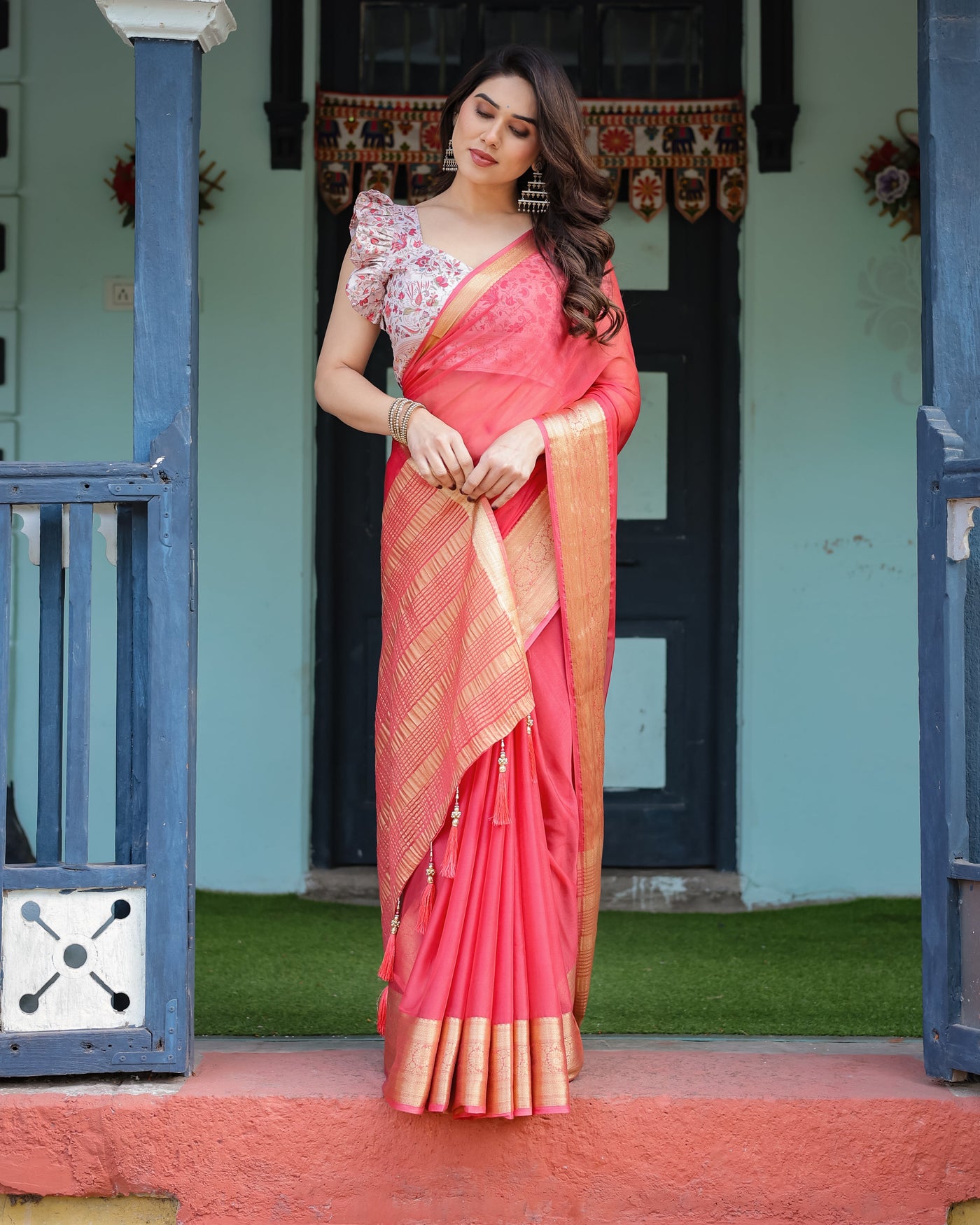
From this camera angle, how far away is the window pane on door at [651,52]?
4.80 m

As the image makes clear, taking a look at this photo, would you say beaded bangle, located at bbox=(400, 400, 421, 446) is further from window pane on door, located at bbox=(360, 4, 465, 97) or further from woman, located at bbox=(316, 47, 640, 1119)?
window pane on door, located at bbox=(360, 4, 465, 97)

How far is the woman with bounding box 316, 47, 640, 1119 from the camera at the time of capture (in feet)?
7.80

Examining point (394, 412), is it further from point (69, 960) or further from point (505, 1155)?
point (505, 1155)

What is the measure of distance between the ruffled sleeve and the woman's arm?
0.03 metres

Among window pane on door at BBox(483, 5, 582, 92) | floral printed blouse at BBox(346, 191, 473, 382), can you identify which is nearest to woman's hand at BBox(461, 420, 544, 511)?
floral printed blouse at BBox(346, 191, 473, 382)

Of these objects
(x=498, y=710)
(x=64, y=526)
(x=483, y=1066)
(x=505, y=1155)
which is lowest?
(x=505, y=1155)

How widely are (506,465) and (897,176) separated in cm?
286

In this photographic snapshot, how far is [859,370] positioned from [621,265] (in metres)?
0.90

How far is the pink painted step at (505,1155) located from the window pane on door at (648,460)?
2662 millimetres

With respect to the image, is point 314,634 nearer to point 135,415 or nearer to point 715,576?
point 715,576

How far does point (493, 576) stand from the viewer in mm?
2453

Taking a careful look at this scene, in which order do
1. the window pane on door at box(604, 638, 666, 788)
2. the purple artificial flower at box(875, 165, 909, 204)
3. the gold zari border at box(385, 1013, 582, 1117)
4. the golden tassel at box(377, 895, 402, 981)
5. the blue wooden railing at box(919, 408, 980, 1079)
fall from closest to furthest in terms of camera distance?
the gold zari border at box(385, 1013, 582, 1117) < the golden tassel at box(377, 895, 402, 981) < the blue wooden railing at box(919, 408, 980, 1079) < the purple artificial flower at box(875, 165, 909, 204) < the window pane on door at box(604, 638, 666, 788)

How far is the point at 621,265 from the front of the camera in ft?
15.9

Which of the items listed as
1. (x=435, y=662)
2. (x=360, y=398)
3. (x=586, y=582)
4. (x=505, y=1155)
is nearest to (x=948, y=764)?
(x=586, y=582)
